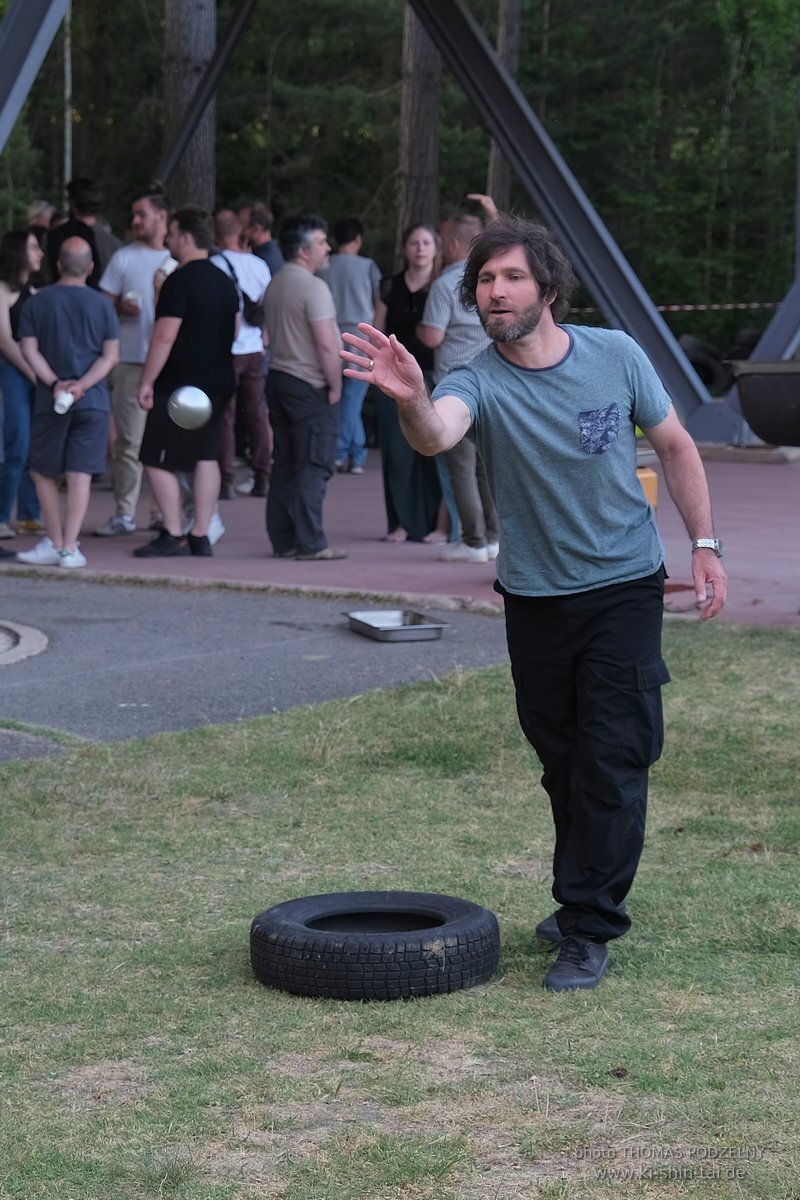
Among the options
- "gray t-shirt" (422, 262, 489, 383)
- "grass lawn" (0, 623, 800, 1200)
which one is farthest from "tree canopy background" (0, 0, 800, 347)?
"grass lawn" (0, 623, 800, 1200)

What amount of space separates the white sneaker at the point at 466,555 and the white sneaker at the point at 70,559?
2248 mm

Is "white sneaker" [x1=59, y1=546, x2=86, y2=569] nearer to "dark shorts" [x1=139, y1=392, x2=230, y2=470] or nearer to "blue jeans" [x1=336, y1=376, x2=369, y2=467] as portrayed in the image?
"dark shorts" [x1=139, y1=392, x2=230, y2=470]

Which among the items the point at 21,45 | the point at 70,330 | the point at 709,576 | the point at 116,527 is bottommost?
the point at 116,527

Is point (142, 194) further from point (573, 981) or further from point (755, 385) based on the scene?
point (573, 981)

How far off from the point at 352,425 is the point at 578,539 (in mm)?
12632

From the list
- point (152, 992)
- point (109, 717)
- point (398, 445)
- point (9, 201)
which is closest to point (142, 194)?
point (398, 445)

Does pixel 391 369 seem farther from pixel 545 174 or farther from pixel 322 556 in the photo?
pixel 545 174

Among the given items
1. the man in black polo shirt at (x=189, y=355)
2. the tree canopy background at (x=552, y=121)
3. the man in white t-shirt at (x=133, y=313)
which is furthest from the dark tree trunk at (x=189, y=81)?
the tree canopy background at (x=552, y=121)

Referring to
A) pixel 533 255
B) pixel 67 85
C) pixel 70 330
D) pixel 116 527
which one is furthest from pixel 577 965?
pixel 67 85

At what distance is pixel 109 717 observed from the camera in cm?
723

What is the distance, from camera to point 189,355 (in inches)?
439

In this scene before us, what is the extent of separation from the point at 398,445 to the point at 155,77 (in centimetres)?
3510

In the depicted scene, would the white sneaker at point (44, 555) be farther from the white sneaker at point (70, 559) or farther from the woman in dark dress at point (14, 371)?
the woman in dark dress at point (14, 371)

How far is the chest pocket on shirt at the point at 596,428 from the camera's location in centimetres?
420
